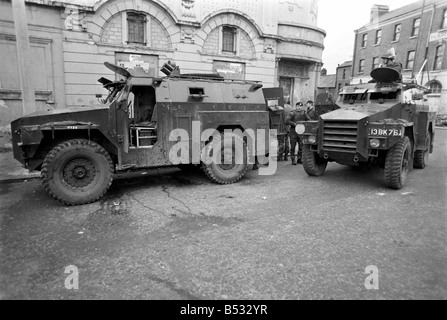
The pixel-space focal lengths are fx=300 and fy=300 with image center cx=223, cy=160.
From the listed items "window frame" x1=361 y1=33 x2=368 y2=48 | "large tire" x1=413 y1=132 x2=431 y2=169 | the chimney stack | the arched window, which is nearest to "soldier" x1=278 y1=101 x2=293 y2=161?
"large tire" x1=413 y1=132 x2=431 y2=169

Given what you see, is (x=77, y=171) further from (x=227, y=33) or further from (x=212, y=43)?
(x=227, y=33)

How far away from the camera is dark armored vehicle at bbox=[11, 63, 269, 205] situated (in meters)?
4.98

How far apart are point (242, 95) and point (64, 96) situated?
351 inches

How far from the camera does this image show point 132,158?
18.5 feet

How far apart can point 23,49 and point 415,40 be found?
114 ft

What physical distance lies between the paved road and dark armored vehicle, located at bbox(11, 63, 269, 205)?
546mm

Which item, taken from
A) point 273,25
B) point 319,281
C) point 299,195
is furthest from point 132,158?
point 273,25

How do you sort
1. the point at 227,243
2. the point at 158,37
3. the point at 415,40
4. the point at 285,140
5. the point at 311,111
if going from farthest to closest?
1. the point at 415,40
2. the point at 158,37
3. the point at 285,140
4. the point at 311,111
5. the point at 227,243

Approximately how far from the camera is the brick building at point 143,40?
452 inches

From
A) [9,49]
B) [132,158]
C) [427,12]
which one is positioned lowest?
[132,158]

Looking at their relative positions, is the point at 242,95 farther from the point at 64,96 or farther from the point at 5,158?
the point at 64,96

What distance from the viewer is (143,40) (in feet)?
42.8

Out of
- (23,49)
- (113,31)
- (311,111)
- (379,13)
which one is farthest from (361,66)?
(23,49)

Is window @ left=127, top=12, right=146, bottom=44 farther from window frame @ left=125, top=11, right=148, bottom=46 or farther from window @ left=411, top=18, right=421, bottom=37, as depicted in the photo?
window @ left=411, top=18, right=421, bottom=37
